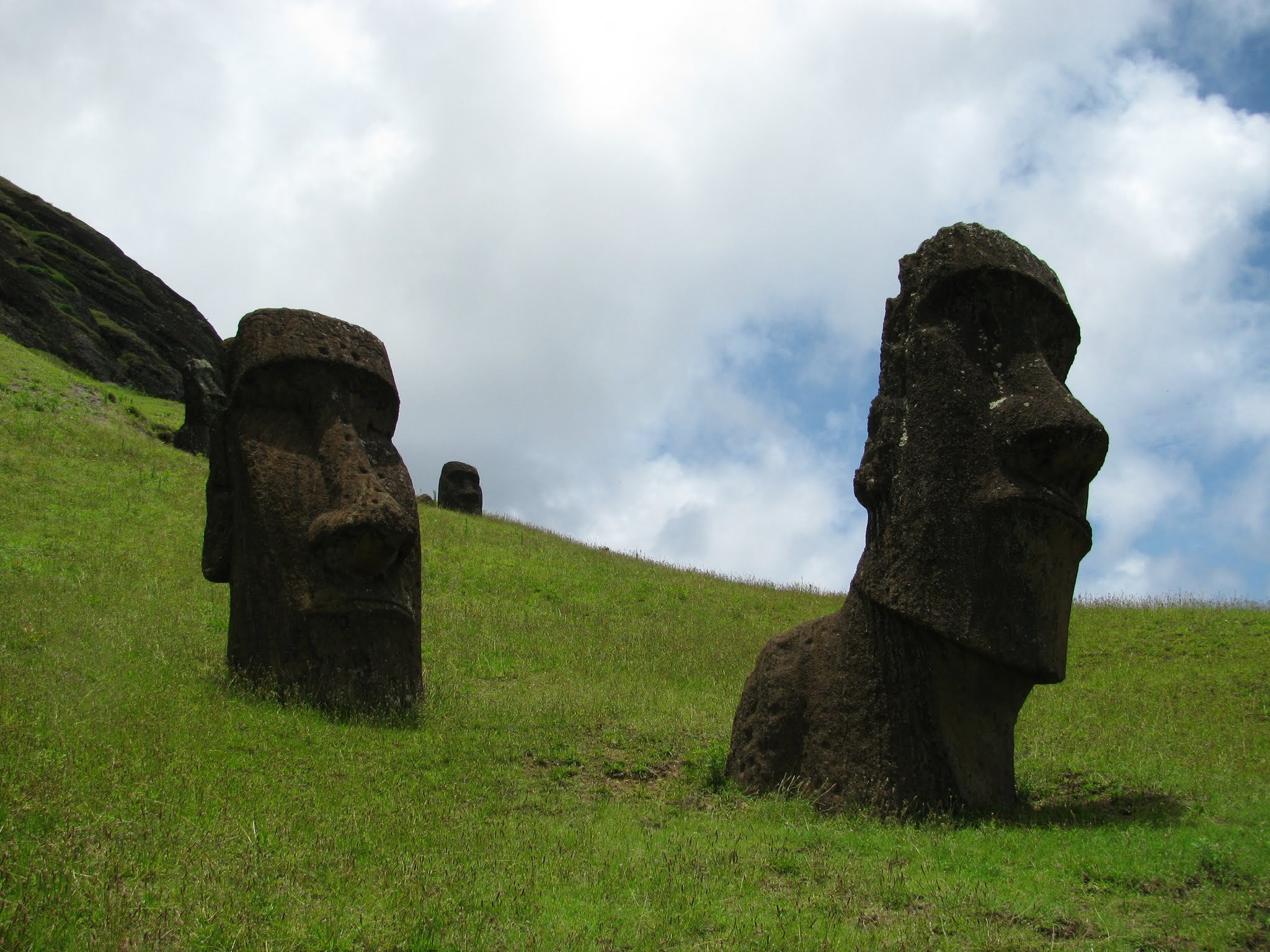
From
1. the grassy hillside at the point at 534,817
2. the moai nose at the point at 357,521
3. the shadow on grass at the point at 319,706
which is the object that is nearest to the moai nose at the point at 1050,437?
the grassy hillside at the point at 534,817

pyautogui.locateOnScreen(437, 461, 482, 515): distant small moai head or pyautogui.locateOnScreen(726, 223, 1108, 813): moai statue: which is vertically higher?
pyautogui.locateOnScreen(437, 461, 482, 515): distant small moai head

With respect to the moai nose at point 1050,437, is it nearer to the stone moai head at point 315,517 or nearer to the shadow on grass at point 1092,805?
the shadow on grass at point 1092,805

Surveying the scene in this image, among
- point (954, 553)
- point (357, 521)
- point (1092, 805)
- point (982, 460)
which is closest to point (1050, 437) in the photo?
point (982, 460)

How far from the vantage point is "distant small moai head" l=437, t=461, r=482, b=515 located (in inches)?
1287

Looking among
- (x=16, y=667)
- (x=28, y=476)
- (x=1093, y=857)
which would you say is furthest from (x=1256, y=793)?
(x=28, y=476)

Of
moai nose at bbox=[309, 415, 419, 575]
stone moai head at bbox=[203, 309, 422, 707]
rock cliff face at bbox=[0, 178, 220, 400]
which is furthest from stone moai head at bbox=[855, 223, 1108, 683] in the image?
rock cliff face at bbox=[0, 178, 220, 400]

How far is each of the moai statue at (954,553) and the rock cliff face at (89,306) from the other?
34.9 m

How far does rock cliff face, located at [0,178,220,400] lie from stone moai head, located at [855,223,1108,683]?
115ft

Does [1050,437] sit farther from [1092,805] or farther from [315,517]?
[315,517]

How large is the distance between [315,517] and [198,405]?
2396cm

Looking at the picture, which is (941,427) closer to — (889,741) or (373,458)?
(889,741)

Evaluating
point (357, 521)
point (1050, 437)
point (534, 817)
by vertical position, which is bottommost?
point (534, 817)

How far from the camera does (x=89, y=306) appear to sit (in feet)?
155

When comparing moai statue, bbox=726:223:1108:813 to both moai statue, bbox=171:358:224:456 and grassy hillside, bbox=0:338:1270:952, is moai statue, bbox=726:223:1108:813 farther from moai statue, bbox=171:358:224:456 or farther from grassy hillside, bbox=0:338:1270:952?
moai statue, bbox=171:358:224:456
